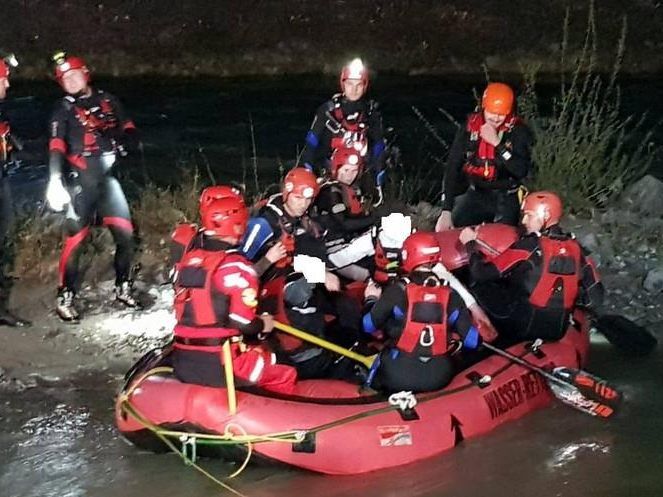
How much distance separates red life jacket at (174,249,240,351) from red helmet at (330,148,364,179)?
183 cm

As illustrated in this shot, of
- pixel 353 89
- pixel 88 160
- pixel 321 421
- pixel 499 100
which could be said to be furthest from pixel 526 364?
pixel 88 160

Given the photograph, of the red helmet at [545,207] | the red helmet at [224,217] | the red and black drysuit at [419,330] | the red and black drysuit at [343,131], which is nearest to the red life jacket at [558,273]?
the red helmet at [545,207]

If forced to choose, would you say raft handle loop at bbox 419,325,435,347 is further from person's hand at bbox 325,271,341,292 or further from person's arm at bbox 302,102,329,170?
person's arm at bbox 302,102,329,170

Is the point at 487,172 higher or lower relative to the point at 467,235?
higher

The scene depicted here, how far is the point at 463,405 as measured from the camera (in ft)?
17.8

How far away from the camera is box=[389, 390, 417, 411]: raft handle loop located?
5246 millimetres

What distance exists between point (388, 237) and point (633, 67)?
1601 centimetres

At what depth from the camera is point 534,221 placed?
19.6ft

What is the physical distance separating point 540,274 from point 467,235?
2.24 feet

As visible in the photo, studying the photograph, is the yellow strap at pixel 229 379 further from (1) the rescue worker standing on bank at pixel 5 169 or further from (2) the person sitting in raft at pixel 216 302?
(1) the rescue worker standing on bank at pixel 5 169

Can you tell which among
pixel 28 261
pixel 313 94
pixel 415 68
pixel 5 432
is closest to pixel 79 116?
pixel 28 261

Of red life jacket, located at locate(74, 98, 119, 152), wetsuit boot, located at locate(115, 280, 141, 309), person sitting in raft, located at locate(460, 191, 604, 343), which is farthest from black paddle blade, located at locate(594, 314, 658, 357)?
red life jacket, located at locate(74, 98, 119, 152)

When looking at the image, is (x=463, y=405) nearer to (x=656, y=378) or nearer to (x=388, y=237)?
(x=388, y=237)

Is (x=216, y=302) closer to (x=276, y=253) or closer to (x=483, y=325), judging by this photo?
(x=276, y=253)
